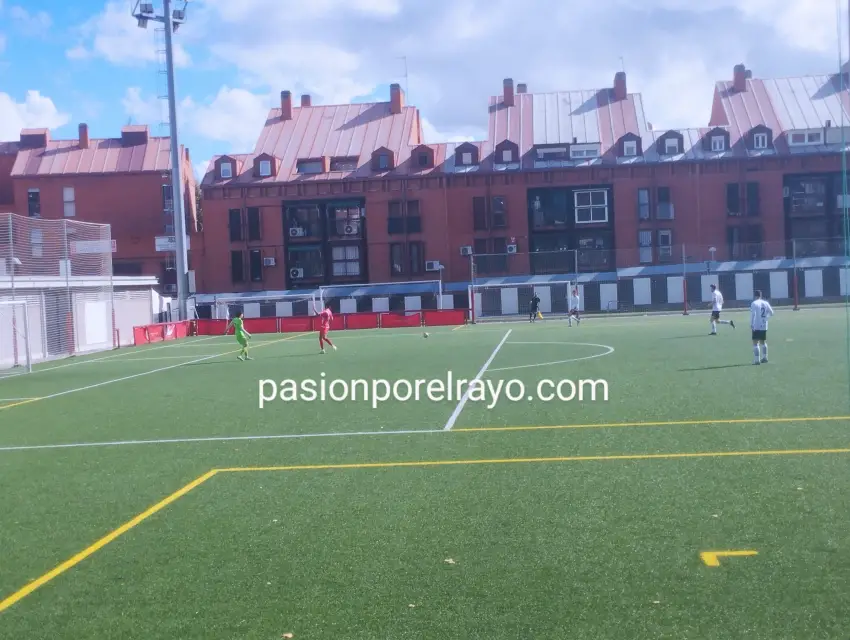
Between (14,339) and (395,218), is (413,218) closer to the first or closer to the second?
(395,218)

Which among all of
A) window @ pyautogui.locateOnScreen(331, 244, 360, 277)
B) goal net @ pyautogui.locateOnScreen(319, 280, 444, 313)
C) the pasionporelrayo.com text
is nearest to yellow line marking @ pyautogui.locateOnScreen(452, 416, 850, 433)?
the pasionporelrayo.com text

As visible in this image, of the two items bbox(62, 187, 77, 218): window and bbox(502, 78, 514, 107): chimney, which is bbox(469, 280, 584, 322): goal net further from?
bbox(62, 187, 77, 218): window

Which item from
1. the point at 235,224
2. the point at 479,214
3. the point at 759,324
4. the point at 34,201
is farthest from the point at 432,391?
the point at 34,201

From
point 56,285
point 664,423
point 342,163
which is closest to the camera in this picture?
point 664,423

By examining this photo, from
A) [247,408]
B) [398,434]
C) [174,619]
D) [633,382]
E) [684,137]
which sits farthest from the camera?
[684,137]

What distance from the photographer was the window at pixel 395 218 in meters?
60.8

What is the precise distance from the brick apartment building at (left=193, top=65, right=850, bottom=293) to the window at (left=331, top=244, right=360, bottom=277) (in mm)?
93

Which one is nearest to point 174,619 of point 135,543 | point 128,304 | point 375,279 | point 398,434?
point 135,543

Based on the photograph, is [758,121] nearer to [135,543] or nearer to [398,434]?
[398,434]

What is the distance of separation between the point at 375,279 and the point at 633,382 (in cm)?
4385

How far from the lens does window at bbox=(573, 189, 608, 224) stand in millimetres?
59812

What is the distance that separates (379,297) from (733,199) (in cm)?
2329

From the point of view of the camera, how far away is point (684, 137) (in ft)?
198

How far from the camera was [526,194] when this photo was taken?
60219 mm
